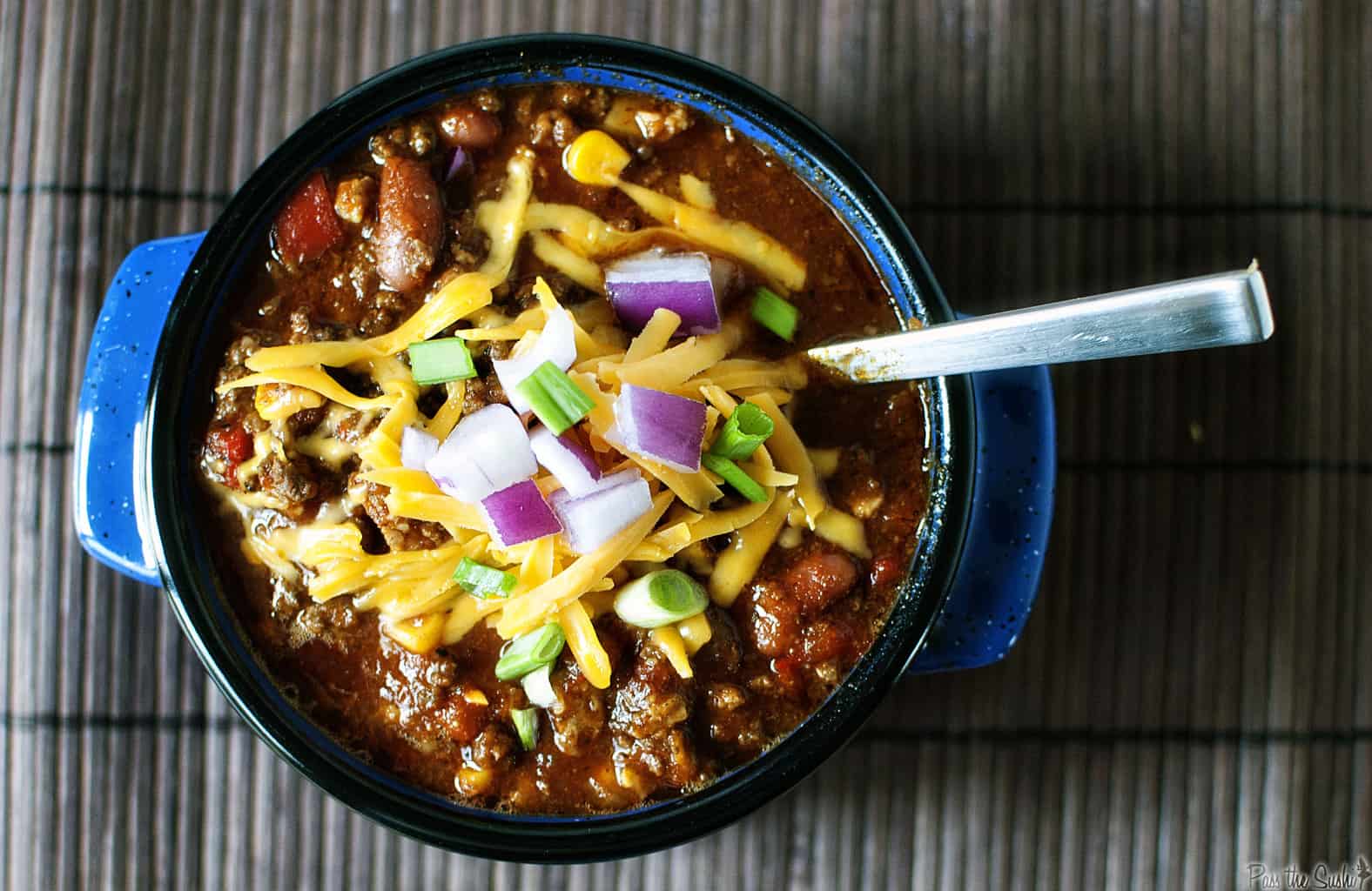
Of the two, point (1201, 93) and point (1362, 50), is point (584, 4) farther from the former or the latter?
point (1362, 50)

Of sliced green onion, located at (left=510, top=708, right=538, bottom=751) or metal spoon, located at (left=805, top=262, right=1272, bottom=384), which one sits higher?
metal spoon, located at (left=805, top=262, right=1272, bottom=384)

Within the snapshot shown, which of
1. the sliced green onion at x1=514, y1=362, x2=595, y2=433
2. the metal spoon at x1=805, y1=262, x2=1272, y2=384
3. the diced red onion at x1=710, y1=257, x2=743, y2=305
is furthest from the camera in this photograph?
the diced red onion at x1=710, y1=257, x2=743, y2=305

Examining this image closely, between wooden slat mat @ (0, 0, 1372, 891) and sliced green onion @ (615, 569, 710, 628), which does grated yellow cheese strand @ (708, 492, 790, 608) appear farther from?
wooden slat mat @ (0, 0, 1372, 891)

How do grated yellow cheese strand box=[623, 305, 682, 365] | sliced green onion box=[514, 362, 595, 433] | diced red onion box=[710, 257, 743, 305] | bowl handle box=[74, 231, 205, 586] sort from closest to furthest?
1. sliced green onion box=[514, 362, 595, 433]
2. grated yellow cheese strand box=[623, 305, 682, 365]
3. diced red onion box=[710, 257, 743, 305]
4. bowl handle box=[74, 231, 205, 586]

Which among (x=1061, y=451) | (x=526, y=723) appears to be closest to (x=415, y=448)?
(x=526, y=723)

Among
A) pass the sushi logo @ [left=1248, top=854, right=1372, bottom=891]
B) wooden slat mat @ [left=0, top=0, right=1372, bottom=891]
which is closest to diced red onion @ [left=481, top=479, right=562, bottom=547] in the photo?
wooden slat mat @ [left=0, top=0, right=1372, bottom=891]

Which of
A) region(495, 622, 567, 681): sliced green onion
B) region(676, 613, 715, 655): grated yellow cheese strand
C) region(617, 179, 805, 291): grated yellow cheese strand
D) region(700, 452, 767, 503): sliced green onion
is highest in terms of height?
region(617, 179, 805, 291): grated yellow cheese strand

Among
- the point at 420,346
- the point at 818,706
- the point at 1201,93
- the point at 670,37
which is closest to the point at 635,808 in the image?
the point at 818,706

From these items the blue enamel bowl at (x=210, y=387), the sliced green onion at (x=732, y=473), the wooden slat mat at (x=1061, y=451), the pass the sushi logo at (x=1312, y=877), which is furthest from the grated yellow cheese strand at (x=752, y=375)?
the pass the sushi logo at (x=1312, y=877)
